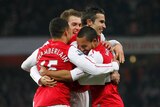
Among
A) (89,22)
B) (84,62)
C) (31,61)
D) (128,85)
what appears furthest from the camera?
(128,85)

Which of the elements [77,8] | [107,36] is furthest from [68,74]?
[77,8]

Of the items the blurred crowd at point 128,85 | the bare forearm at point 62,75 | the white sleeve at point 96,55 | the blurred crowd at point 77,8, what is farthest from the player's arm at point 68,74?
the blurred crowd at point 128,85

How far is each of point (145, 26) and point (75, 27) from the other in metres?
10.1

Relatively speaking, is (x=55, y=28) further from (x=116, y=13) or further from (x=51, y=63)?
(x=116, y=13)

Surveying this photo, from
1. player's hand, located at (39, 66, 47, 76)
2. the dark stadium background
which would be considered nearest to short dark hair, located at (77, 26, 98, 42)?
player's hand, located at (39, 66, 47, 76)

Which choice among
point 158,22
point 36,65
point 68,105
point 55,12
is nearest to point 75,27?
point 36,65

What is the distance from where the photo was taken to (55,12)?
15.4m

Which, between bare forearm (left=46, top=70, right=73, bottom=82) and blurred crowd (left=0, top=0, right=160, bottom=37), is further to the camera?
blurred crowd (left=0, top=0, right=160, bottom=37)

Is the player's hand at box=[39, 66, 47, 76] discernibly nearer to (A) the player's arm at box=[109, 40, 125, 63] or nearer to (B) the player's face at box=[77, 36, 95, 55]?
(B) the player's face at box=[77, 36, 95, 55]

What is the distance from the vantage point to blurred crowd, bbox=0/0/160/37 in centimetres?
1521

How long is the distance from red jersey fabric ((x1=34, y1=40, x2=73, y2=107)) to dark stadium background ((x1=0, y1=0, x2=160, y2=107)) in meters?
8.90

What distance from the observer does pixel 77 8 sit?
15500 mm

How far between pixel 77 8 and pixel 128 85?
2559 millimetres

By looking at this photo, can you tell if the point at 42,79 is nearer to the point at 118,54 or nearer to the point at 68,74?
the point at 68,74
